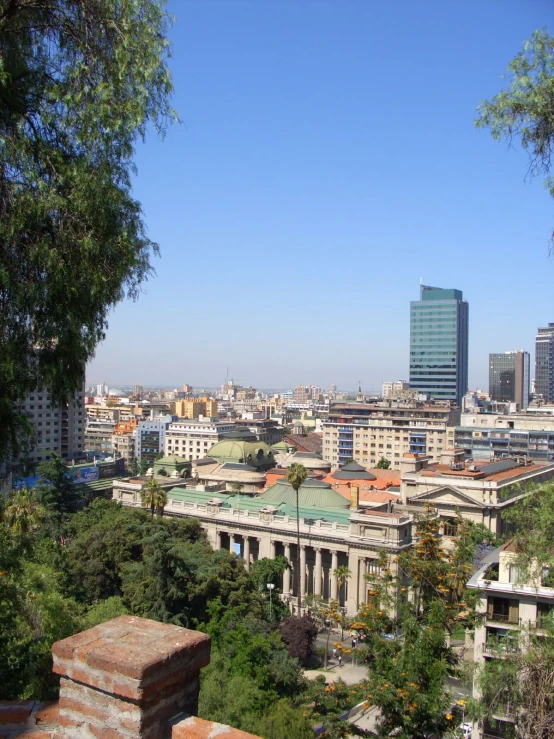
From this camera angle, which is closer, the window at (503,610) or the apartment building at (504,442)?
the window at (503,610)

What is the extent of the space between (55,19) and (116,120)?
172 centimetres

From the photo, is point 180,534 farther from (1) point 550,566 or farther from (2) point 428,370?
(2) point 428,370

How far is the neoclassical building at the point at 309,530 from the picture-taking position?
2007 inches

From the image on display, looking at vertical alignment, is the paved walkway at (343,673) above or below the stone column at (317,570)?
below

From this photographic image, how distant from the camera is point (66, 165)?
912cm

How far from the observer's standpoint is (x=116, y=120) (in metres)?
9.12

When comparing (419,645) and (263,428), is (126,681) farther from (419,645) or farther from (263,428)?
(263,428)

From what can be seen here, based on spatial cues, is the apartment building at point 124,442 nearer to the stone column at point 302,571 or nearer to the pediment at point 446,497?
the stone column at point 302,571

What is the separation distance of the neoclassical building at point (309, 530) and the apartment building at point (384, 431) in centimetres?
5418

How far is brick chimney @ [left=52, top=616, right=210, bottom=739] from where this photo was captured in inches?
217

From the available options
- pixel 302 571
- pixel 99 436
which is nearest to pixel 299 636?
pixel 302 571

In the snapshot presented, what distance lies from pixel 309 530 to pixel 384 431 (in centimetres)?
6539

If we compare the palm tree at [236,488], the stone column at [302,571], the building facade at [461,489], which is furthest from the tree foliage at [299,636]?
the palm tree at [236,488]

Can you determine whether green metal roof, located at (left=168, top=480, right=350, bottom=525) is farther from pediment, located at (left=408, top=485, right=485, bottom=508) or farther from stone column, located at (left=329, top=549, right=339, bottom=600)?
pediment, located at (left=408, top=485, right=485, bottom=508)
